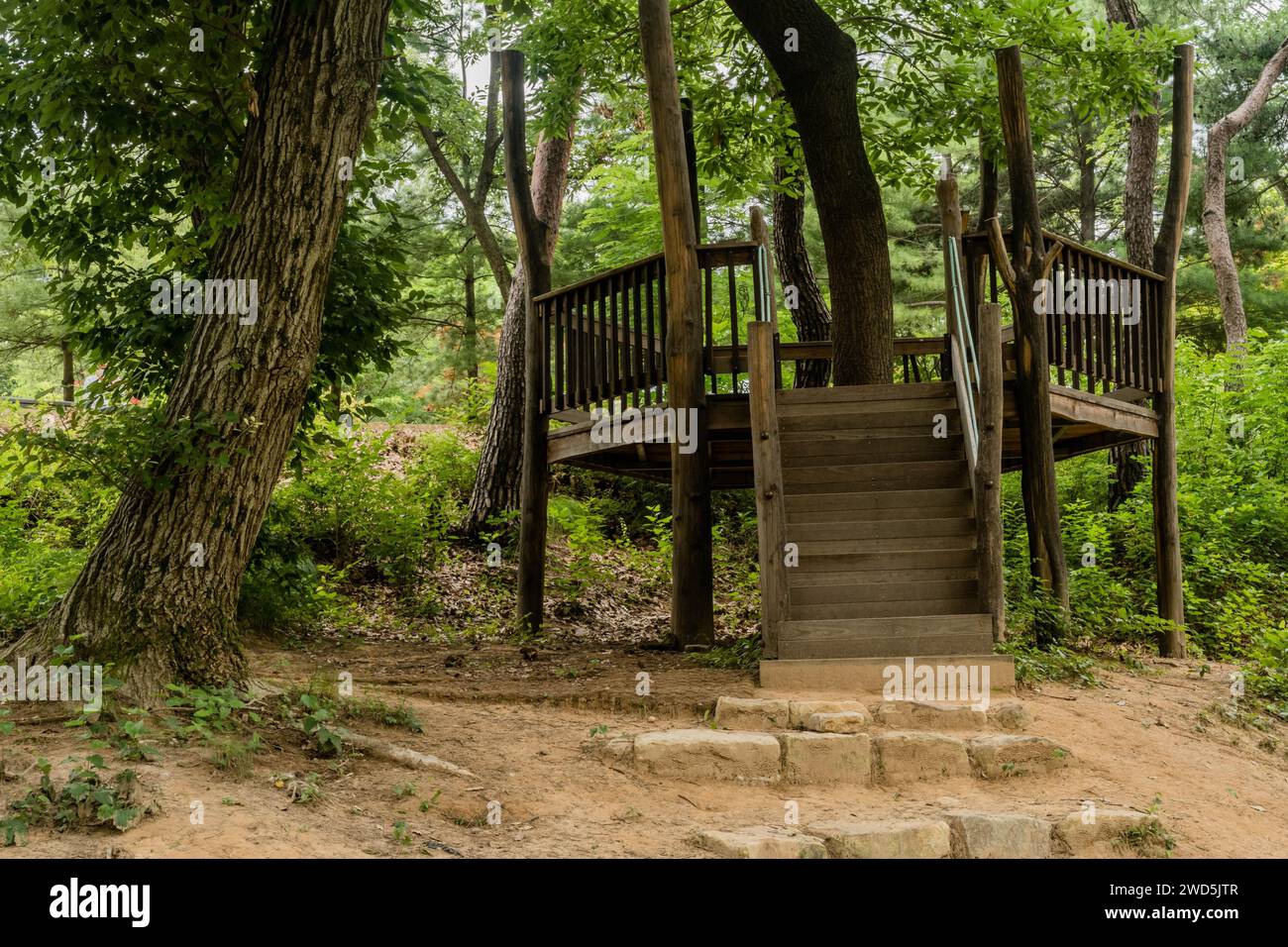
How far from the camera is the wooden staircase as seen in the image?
7.77 m

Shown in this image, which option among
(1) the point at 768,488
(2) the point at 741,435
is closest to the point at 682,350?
(2) the point at 741,435

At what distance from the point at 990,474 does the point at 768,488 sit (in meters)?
1.53

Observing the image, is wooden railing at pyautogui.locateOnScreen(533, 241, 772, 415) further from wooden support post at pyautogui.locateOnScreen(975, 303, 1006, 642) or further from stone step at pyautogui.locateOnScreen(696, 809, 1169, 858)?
stone step at pyautogui.locateOnScreen(696, 809, 1169, 858)

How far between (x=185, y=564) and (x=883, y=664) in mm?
4264

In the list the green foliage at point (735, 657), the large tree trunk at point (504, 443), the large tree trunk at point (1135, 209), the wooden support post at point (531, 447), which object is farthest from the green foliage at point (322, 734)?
the large tree trunk at point (1135, 209)

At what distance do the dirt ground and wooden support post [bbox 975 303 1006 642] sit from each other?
0.73 m

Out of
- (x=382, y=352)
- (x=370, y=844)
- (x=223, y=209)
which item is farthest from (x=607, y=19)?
(x=370, y=844)

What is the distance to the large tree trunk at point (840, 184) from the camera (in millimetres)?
11117

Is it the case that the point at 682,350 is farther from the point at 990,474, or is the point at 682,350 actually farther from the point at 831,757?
the point at 831,757

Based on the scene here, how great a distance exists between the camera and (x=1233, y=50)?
842 inches

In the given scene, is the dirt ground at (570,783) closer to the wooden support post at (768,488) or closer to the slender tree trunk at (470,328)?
the wooden support post at (768,488)

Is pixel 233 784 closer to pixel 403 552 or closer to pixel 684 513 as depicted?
pixel 684 513

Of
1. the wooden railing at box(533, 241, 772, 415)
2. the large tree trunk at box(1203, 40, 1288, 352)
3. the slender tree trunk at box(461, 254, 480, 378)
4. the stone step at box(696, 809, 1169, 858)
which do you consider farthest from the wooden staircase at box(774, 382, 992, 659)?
the large tree trunk at box(1203, 40, 1288, 352)

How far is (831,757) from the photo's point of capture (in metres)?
6.39
